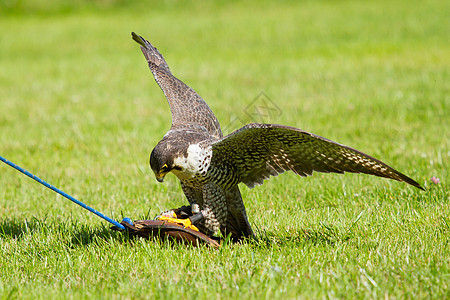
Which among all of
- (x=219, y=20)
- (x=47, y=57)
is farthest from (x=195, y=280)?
(x=219, y=20)

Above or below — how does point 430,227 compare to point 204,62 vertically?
below

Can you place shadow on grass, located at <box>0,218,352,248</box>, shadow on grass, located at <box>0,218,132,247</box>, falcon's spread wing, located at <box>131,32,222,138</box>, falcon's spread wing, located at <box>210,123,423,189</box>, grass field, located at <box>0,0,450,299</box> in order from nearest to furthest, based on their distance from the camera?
grass field, located at <box>0,0,450,299</box> < falcon's spread wing, located at <box>210,123,423,189</box> < shadow on grass, located at <box>0,218,352,248</box> < shadow on grass, located at <box>0,218,132,247</box> < falcon's spread wing, located at <box>131,32,222,138</box>

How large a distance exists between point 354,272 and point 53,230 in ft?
7.21

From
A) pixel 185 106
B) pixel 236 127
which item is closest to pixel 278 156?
pixel 185 106

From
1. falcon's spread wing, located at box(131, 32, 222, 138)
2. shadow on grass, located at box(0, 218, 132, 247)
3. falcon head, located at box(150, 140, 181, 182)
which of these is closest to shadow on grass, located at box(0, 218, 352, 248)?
shadow on grass, located at box(0, 218, 132, 247)

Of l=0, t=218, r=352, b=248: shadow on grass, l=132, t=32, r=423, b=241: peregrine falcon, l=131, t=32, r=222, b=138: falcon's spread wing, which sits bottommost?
l=0, t=218, r=352, b=248: shadow on grass

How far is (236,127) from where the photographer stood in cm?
703

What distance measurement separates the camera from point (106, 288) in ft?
9.62

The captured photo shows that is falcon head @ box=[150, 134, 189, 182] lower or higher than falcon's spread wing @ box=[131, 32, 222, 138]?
lower

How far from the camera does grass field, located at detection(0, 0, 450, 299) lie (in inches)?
121

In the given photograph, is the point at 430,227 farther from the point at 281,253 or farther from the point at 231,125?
the point at 231,125

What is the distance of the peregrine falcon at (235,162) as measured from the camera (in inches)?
127

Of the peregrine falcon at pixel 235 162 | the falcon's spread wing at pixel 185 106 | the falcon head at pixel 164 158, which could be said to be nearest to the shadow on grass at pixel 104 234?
the peregrine falcon at pixel 235 162

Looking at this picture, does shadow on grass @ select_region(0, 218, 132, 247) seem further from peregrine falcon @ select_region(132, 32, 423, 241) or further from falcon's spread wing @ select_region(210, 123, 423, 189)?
falcon's spread wing @ select_region(210, 123, 423, 189)
